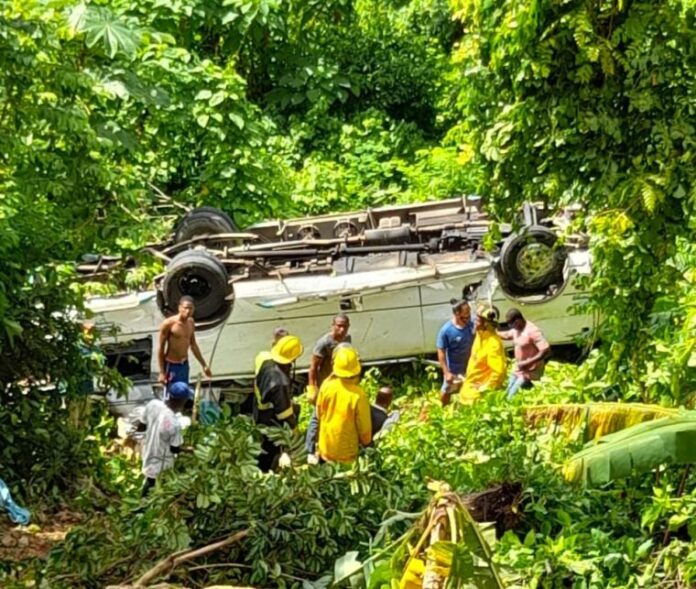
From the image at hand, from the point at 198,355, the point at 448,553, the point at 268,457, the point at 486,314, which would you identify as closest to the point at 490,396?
the point at 486,314

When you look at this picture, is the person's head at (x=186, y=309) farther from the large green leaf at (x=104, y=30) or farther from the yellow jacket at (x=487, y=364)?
the large green leaf at (x=104, y=30)

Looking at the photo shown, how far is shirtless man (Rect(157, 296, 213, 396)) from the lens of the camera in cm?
1064

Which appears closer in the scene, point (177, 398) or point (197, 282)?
point (177, 398)

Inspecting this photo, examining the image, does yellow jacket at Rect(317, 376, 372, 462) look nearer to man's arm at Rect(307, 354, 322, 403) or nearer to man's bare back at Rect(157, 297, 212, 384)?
man's arm at Rect(307, 354, 322, 403)

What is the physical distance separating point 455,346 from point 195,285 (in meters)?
2.59

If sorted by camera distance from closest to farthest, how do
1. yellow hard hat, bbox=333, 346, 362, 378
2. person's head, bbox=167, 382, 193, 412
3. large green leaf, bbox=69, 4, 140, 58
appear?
large green leaf, bbox=69, 4, 140, 58, yellow hard hat, bbox=333, 346, 362, 378, person's head, bbox=167, 382, 193, 412

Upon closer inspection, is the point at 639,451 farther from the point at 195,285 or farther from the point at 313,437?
the point at 195,285

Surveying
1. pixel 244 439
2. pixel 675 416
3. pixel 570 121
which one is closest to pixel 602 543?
pixel 675 416

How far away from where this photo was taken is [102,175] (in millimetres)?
8508

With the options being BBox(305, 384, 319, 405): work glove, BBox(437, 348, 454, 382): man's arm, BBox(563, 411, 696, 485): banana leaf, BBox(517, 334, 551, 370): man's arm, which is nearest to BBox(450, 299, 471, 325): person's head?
BBox(437, 348, 454, 382): man's arm

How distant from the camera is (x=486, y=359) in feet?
33.5

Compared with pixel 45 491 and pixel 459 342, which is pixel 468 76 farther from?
pixel 45 491

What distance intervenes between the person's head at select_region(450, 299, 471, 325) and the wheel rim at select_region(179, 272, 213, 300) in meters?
2.43

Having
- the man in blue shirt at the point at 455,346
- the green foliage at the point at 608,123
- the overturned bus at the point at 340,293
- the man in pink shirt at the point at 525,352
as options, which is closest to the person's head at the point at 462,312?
the man in blue shirt at the point at 455,346
